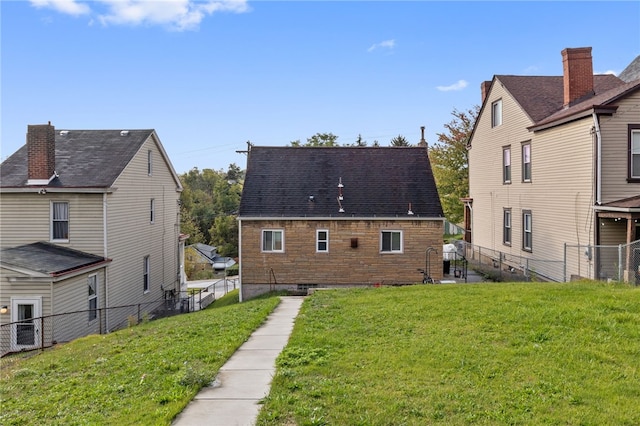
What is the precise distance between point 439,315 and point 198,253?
1794 inches

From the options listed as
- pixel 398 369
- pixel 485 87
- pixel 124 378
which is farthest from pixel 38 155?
pixel 485 87

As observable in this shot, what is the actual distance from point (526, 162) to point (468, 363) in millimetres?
15662

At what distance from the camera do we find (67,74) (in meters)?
21.6

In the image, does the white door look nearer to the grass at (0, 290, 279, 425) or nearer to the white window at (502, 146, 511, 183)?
the grass at (0, 290, 279, 425)

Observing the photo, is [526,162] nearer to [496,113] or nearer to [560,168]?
[560,168]

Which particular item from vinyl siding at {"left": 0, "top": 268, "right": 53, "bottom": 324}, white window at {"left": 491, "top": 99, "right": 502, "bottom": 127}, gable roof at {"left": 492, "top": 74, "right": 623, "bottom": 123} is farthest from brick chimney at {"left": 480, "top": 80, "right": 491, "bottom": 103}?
vinyl siding at {"left": 0, "top": 268, "right": 53, "bottom": 324}

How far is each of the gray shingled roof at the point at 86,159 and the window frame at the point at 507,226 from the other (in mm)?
17653

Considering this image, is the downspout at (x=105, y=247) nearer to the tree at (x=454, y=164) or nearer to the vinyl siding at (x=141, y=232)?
the vinyl siding at (x=141, y=232)

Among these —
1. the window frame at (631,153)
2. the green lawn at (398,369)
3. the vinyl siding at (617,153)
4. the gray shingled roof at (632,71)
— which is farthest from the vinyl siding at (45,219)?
the gray shingled roof at (632,71)

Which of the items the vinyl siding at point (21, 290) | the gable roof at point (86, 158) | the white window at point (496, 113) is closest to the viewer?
the vinyl siding at point (21, 290)

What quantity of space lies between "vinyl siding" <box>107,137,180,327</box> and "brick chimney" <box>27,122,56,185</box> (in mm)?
2599

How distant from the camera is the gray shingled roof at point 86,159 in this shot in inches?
696

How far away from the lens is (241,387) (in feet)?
21.2

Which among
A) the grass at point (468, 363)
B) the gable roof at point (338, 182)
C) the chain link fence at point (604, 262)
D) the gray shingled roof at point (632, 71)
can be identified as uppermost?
the gray shingled roof at point (632, 71)
